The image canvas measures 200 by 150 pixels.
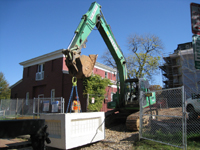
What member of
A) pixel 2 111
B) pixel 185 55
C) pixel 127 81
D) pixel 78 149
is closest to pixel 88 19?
pixel 127 81

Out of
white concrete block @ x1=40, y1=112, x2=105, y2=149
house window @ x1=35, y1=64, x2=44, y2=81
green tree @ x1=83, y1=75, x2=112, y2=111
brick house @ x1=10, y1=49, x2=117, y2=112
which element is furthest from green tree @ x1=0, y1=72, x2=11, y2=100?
white concrete block @ x1=40, y1=112, x2=105, y2=149

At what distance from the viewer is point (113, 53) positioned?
1108 cm

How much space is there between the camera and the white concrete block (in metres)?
5.82

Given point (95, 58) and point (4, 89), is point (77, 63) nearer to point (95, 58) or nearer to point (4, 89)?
point (95, 58)

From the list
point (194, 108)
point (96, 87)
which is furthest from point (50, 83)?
point (194, 108)

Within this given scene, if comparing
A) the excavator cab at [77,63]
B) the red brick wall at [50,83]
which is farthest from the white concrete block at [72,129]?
the red brick wall at [50,83]

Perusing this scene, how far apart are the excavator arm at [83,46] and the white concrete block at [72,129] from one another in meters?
1.65

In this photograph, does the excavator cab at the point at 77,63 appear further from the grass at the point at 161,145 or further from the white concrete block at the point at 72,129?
the grass at the point at 161,145

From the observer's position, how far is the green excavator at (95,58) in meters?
6.79

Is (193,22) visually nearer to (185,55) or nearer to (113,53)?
(113,53)

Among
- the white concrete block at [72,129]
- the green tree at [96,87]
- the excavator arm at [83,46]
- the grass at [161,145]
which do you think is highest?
the excavator arm at [83,46]

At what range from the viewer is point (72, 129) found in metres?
6.07

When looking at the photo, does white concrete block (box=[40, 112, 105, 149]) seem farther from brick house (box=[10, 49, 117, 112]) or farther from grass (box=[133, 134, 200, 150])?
brick house (box=[10, 49, 117, 112])

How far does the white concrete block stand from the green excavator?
5.41 feet
